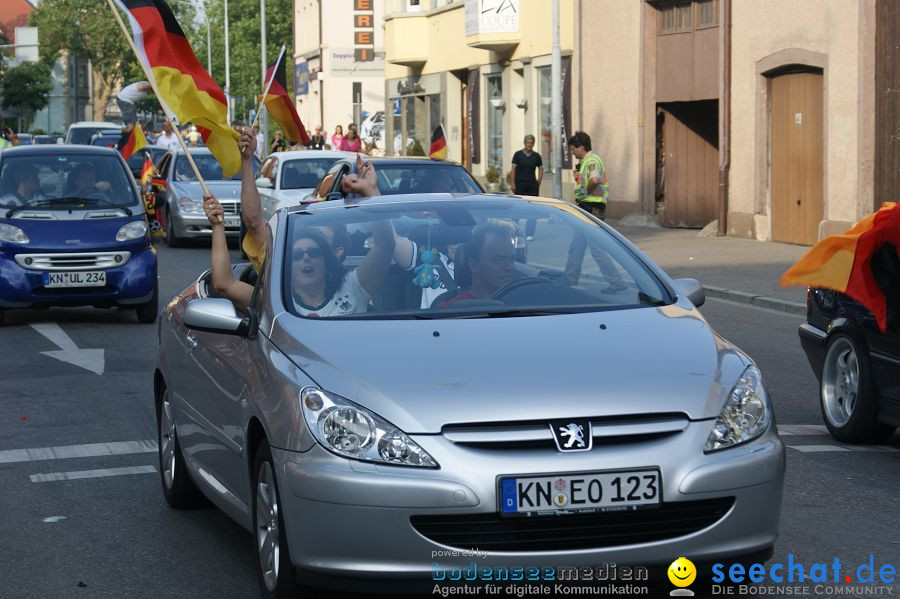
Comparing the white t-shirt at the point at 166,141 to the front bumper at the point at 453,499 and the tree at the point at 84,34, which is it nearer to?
the front bumper at the point at 453,499

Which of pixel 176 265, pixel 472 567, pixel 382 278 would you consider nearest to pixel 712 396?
pixel 472 567

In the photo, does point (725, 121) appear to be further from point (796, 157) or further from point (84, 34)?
point (84, 34)

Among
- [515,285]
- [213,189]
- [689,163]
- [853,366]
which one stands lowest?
[853,366]

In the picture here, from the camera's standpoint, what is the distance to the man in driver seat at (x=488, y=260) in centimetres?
588

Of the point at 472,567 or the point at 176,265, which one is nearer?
the point at 472,567

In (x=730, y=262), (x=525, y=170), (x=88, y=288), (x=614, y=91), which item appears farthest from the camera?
(x=614, y=91)

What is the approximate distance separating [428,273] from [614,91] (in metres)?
26.6

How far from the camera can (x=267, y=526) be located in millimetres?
5324

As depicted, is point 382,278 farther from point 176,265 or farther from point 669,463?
point 176,265

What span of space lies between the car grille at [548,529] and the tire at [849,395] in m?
4.04

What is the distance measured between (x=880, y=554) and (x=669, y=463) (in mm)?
1804

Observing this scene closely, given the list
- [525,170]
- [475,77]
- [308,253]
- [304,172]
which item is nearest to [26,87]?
[475,77]

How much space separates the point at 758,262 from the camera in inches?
852

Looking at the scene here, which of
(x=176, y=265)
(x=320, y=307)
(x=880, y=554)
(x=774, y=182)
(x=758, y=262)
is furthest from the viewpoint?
(x=774, y=182)
